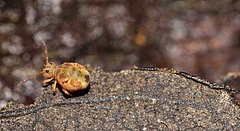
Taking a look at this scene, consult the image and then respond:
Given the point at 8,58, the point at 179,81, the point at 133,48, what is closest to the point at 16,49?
the point at 8,58

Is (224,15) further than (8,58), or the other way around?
(224,15)

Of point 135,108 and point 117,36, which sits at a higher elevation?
point 117,36

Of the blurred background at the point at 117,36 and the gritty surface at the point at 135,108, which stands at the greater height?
the blurred background at the point at 117,36

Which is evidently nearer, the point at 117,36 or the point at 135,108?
the point at 135,108

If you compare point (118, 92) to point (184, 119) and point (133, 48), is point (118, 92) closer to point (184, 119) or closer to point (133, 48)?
point (184, 119)

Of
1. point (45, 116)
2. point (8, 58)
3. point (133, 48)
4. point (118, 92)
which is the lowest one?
point (45, 116)
